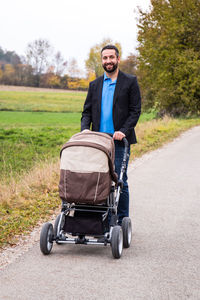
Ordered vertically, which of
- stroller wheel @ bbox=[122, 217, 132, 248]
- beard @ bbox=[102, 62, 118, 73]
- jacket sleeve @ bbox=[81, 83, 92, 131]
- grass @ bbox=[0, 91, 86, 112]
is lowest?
grass @ bbox=[0, 91, 86, 112]

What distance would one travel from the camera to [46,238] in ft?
15.1

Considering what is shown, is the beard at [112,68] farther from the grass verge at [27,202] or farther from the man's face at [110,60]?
the grass verge at [27,202]

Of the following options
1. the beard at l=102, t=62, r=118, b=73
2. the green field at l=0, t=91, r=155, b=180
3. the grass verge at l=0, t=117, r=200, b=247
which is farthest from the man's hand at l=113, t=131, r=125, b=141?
the green field at l=0, t=91, r=155, b=180

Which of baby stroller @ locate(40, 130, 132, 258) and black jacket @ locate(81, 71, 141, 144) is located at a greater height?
black jacket @ locate(81, 71, 141, 144)

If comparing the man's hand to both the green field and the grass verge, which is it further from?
the green field

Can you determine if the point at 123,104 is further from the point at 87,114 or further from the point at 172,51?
the point at 172,51

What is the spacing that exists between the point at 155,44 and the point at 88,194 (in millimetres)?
22734

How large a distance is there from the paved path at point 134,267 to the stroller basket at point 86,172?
66 cm

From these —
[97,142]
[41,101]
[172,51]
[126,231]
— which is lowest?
[41,101]

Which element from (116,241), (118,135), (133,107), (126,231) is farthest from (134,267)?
(133,107)

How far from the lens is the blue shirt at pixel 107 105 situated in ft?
16.8

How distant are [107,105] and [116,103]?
0.37 ft

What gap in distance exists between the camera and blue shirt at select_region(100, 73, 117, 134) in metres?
5.12

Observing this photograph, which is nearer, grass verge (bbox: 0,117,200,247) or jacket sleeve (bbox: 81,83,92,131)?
jacket sleeve (bbox: 81,83,92,131)
